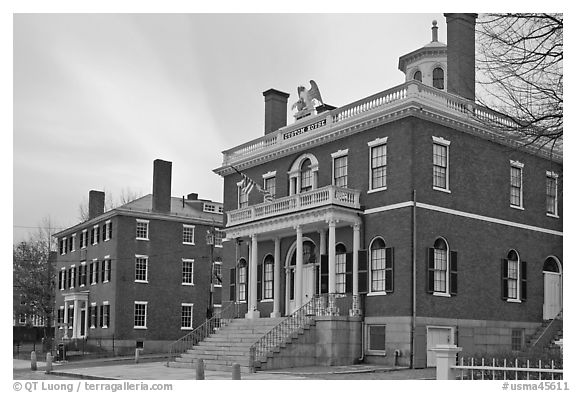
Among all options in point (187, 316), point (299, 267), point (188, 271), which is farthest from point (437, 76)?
point (187, 316)

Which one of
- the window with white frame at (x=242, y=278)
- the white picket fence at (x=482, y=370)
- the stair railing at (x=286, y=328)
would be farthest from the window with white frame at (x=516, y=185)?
the white picket fence at (x=482, y=370)

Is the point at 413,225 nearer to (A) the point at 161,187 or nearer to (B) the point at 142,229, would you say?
(B) the point at 142,229

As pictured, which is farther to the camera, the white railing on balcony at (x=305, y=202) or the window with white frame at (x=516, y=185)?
the window with white frame at (x=516, y=185)

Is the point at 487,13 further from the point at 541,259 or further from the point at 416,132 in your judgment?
the point at 541,259

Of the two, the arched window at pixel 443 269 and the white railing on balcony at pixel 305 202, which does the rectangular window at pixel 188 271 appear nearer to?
the white railing on balcony at pixel 305 202

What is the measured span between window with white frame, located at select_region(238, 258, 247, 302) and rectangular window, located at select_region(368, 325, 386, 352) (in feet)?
29.0

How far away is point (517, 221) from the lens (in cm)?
3300

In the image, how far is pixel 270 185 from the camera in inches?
1435

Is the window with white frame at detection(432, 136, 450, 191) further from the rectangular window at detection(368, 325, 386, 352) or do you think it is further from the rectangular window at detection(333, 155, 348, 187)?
the rectangular window at detection(368, 325, 386, 352)

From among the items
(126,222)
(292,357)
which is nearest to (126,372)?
(292,357)

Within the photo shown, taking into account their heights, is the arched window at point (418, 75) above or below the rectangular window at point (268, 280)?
above

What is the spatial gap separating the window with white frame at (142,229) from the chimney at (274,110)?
13561 mm

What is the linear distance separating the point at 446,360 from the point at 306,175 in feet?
53.6

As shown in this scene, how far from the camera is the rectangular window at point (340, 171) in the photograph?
32375mm
